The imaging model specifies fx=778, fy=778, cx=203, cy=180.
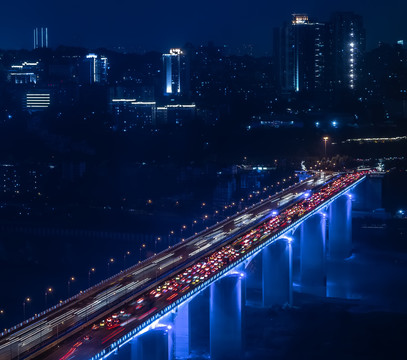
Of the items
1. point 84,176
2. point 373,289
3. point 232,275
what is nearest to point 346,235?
point 373,289

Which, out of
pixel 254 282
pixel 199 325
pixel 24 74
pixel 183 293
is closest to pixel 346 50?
pixel 24 74

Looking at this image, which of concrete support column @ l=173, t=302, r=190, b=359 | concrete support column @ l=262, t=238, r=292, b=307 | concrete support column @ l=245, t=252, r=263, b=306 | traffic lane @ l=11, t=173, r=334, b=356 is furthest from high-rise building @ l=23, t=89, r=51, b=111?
concrete support column @ l=173, t=302, r=190, b=359

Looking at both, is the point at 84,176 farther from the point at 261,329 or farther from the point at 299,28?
the point at 261,329

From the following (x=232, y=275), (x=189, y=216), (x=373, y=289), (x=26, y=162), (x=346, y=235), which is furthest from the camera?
(x=26, y=162)

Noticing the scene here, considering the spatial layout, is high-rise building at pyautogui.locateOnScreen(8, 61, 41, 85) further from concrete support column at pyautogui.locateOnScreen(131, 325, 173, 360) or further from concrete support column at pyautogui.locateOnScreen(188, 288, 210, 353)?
A: concrete support column at pyautogui.locateOnScreen(131, 325, 173, 360)

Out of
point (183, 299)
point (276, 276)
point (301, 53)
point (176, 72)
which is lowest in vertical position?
point (276, 276)

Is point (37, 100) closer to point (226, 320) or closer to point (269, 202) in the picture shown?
point (269, 202)
